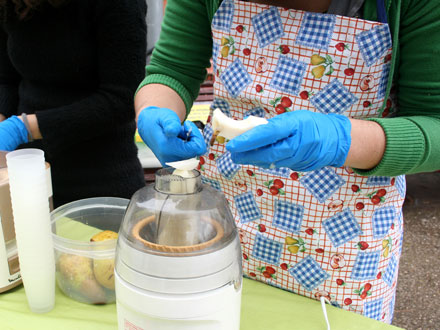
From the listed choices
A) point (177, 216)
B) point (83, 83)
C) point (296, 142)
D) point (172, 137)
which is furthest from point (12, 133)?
point (296, 142)

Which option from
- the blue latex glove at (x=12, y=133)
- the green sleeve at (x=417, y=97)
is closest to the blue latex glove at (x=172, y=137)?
the green sleeve at (x=417, y=97)

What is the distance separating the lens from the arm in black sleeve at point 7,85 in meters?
1.68

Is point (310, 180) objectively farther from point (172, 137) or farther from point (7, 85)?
point (7, 85)

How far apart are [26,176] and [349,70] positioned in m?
0.72

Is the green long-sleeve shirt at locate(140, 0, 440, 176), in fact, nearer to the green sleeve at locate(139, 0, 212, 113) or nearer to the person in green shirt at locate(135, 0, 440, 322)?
the person in green shirt at locate(135, 0, 440, 322)

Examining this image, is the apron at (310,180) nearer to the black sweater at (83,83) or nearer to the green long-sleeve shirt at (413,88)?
the green long-sleeve shirt at (413,88)

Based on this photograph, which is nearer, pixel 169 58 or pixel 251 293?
pixel 251 293

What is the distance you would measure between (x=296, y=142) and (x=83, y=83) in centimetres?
101

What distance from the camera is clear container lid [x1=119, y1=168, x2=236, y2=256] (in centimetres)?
72

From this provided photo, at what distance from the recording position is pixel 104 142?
5.26 ft

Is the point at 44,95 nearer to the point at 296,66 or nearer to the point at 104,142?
the point at 104,142

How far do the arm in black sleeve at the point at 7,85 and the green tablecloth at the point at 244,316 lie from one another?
0.95 metres

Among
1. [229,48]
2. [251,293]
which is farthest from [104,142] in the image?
[251,293]

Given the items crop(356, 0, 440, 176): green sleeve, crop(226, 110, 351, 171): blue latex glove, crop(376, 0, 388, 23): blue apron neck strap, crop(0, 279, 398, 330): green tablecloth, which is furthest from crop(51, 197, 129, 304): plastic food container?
crop(376, 0, 388, 23): blue apron neck strap
